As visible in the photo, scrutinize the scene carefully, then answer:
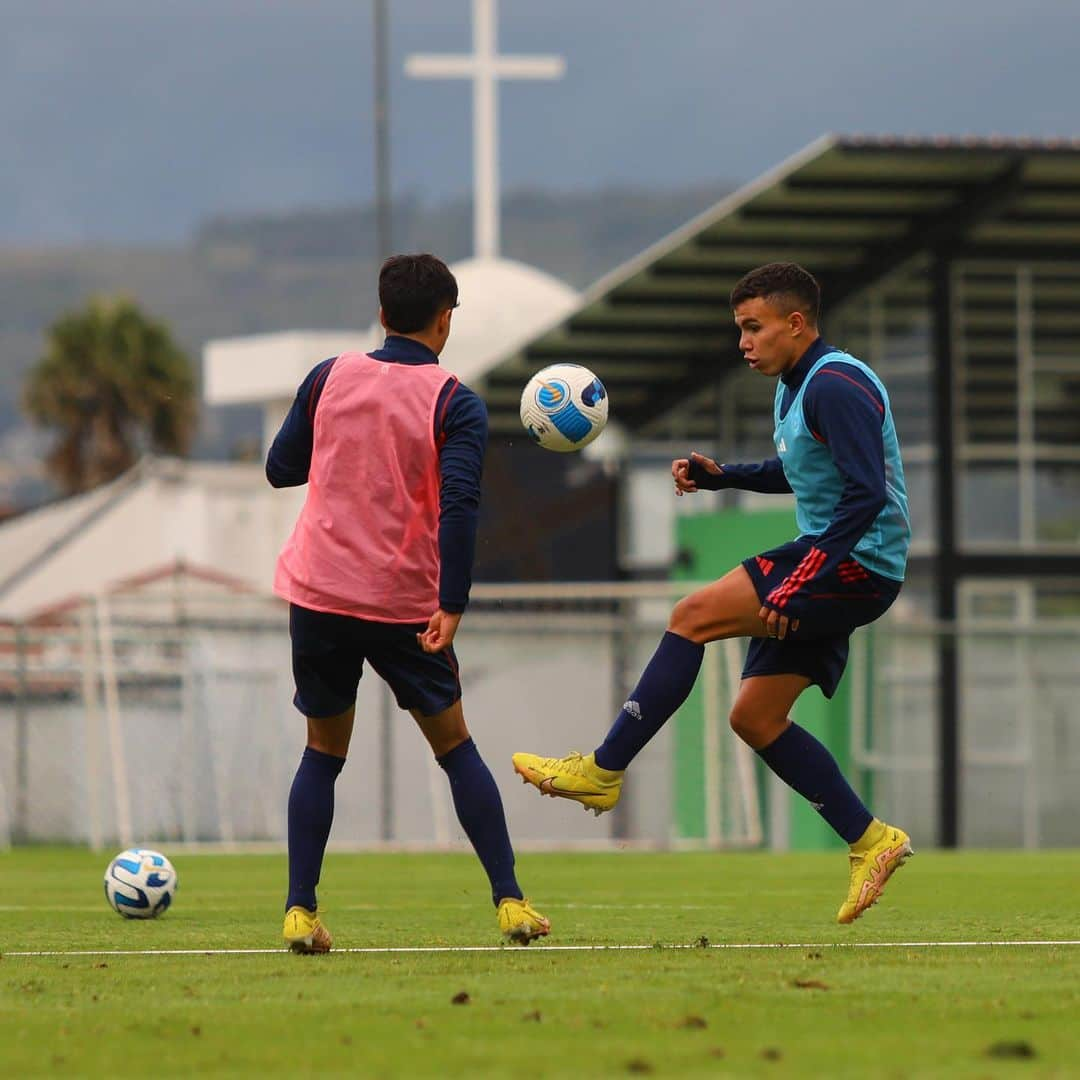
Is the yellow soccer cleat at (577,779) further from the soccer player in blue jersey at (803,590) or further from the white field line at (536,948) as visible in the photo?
the white field line at (536,948)

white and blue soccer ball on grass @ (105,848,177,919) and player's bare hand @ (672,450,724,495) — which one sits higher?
player's bare hand @ (672,450,724,495)

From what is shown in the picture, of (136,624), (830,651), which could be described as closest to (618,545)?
(136,624)

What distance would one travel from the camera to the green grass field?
479 cm

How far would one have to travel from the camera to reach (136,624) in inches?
773

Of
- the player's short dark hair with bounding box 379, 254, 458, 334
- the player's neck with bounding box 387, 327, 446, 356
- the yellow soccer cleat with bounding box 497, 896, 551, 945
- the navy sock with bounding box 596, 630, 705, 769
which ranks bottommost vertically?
the yellow soccer cleat with bounding box 497, 896, 551, 945

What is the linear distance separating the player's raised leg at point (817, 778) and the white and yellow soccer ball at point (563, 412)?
0.93 meters

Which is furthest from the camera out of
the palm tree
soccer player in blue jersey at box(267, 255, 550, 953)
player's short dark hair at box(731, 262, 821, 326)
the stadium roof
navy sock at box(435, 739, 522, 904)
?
the palm tree

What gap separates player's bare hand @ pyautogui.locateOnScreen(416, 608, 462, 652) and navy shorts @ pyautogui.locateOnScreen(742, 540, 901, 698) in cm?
104

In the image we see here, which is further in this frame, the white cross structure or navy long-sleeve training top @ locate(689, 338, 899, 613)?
the white cross structure

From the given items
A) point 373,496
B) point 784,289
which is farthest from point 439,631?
point 784,289

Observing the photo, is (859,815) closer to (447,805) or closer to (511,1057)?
(511,1057)

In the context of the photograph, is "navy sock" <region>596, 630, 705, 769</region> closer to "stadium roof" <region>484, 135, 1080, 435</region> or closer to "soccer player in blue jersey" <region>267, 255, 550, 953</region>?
"soccer player in blue jersey" <region>267, 255, 550, 953</region>

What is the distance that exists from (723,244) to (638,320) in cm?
214

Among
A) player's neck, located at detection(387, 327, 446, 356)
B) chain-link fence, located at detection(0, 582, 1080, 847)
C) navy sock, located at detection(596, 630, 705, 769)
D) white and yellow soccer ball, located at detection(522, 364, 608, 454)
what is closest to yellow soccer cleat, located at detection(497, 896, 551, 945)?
navy sock, located at detection(596, 630, 705, 769)
